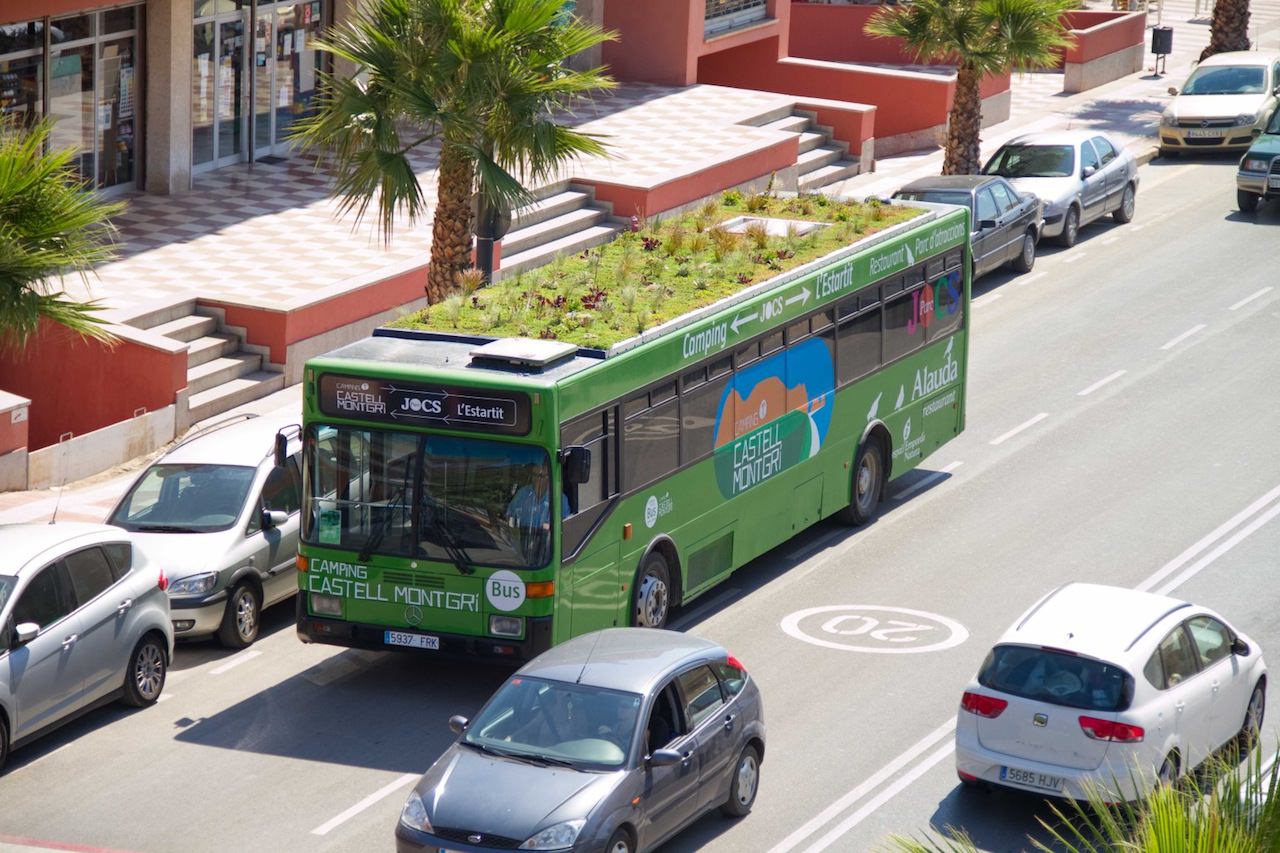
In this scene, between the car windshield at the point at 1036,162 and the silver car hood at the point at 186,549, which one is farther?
the car windshield at the point at 1036,162

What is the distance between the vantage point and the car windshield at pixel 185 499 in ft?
56.1

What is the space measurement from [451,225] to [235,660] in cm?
651

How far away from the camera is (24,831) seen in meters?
13.0

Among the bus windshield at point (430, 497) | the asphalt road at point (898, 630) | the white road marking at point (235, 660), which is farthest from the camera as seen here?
the white road marking at point (235, 660)

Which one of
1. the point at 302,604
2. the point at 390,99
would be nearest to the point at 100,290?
the point at 390,99

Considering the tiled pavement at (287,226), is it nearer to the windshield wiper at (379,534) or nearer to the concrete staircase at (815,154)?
the concrete staircase at (815,154)

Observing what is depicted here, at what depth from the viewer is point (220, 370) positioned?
23.2 meters

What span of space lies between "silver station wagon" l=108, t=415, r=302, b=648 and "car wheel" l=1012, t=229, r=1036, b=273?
15.2m

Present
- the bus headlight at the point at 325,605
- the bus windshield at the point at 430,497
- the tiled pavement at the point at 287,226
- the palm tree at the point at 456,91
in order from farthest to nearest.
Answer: the tiled pavement at the point at 287,226, the palm tree at the point at 456,91, the bus headlight at the point at 325,605, the bus windshield at the point at 430,497

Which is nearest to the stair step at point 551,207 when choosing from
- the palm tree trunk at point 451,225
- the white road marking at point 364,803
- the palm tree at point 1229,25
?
the palm tree trunk at point 451,225

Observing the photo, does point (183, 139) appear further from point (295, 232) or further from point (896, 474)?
point (896, 474)

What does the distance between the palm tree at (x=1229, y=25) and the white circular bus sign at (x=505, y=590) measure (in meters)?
33.0

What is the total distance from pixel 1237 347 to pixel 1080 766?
15.0 meters

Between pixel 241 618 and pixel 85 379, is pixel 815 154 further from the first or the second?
pixel 241 618
